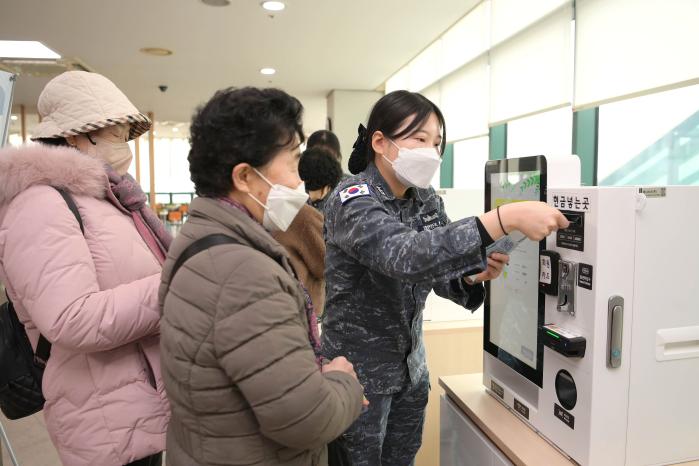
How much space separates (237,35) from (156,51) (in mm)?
1112

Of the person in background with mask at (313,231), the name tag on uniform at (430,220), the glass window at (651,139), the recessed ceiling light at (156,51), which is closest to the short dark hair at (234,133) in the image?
the name tag on uniform at (430,220)

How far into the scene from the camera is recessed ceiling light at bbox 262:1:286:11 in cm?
386

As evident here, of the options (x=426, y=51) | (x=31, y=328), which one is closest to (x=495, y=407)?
(x=31, y=328)

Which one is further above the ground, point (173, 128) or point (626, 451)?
point (173, 128)

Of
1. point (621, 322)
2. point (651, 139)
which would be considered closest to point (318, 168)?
point (621, 322)

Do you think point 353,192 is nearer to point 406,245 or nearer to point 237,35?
point 406,245

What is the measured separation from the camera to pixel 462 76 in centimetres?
472

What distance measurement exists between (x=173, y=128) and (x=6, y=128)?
11.8 meters

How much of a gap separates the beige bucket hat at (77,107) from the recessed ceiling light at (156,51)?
435 centimetres

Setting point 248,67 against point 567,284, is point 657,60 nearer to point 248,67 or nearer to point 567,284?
point 567,284

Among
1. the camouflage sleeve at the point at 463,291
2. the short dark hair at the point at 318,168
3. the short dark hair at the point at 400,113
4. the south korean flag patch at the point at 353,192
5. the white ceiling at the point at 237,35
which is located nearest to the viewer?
the south korean flag patch at the point at 353,192

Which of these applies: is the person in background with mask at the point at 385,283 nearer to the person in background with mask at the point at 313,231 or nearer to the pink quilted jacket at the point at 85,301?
the pink quilted jacket at the point at 85,301

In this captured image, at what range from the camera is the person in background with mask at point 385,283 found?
1171mm

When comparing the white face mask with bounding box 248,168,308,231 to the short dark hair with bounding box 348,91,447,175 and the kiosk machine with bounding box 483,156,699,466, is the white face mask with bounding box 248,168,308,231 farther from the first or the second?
the kiosk machine with bounding box 483,156,699,466
